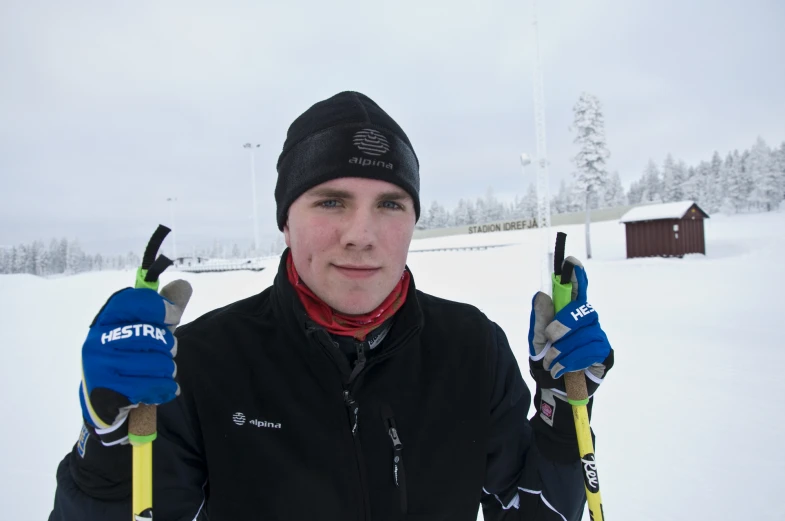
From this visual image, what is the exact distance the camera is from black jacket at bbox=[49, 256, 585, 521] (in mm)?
1745

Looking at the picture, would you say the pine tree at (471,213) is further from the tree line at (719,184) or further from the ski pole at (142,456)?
the ski pole at (142,456)

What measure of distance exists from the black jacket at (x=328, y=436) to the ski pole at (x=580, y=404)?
0.07m

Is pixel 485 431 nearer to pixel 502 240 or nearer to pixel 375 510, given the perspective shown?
pixel 375 510

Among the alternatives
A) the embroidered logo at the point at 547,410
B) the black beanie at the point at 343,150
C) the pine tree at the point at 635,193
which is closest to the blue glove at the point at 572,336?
the embroidered logo at the point at 547,410

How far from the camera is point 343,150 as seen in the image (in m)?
1.97

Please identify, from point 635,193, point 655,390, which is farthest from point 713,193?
point 655,390

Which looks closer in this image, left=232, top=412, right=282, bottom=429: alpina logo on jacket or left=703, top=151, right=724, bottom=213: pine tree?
left=232, top=412, right=282, bottom=429: alpina logo on jacket

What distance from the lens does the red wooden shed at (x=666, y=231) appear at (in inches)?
956

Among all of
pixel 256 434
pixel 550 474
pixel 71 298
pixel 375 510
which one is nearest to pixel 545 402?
pixel 550 474

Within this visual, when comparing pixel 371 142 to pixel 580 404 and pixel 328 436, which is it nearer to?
pixel 328 436

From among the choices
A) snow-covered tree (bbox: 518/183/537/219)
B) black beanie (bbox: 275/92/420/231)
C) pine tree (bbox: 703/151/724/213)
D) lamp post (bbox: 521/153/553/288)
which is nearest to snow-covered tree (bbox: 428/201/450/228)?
snow-covered tree (bbox: 518/183/537/219)

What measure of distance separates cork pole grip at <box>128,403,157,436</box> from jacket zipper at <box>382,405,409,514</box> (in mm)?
934

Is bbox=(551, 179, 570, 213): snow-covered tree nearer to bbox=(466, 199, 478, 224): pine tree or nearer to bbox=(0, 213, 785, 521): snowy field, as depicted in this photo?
bbox=(466, 199, 478, 224): pine tree

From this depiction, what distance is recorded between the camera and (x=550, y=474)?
6.80ft
